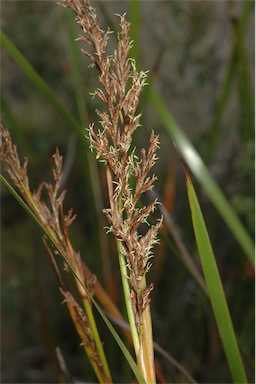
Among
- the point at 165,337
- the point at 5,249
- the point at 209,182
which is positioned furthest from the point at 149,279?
the point at 209,182

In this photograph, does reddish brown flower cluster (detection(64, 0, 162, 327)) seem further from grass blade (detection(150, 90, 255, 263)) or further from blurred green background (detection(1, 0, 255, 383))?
blurred green background (detection(1, 0, 255, 383))

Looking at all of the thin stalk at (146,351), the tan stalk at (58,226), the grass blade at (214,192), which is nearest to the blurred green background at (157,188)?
the grass blade at (214,192)

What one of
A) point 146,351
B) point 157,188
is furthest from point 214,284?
point 157,188

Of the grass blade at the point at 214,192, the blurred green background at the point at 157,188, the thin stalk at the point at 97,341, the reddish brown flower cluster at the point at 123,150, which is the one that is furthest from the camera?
the blurred green background at the point at 157,188

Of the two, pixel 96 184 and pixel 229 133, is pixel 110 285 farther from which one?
pixel 229 133

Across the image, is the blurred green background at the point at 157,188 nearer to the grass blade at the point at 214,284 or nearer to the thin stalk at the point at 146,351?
the grass blade at the point at 214,284

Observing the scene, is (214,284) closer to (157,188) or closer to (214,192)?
(214,192)

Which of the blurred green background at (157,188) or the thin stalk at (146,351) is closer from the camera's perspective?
the thin stalk at (146,351)
